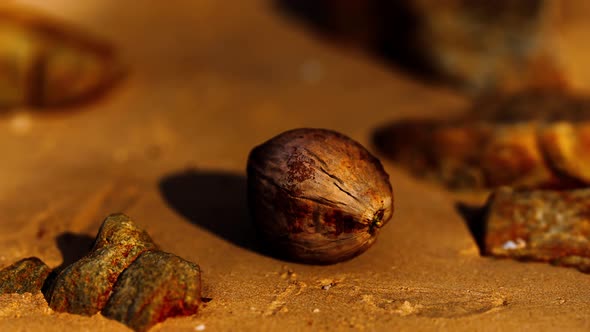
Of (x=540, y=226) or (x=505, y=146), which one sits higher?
(x=505, y=146)

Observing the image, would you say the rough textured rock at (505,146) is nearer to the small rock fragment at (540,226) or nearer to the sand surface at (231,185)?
the sand surface at (231,185)

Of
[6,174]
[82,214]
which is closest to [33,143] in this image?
[6,174]

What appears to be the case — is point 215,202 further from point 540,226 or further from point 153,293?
point 540,226

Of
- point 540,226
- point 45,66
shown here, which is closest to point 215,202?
point 540,226

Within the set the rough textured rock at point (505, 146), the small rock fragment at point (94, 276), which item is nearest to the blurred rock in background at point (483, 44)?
the rough textured rock at point (505, 146)

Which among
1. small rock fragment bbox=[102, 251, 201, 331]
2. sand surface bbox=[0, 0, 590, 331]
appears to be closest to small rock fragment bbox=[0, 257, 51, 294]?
sand surface bbox=[0, 0, 590, 331]

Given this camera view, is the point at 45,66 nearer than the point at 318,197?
No

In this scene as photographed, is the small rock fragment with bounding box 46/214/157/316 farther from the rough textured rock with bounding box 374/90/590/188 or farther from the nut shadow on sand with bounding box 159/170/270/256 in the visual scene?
the rough textured rock with bounding box 374/90/590/188
